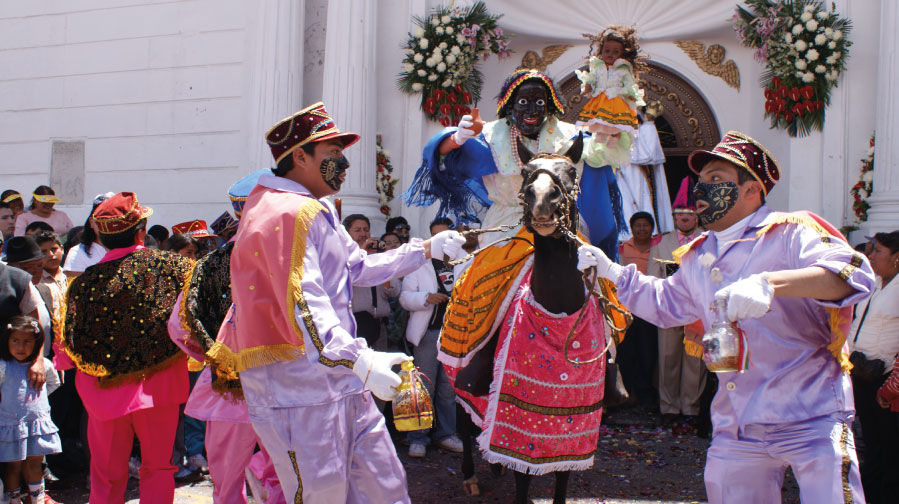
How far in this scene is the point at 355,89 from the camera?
944 cm

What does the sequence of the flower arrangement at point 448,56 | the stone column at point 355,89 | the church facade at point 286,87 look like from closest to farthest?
the church facade at point 286,87, the stone column at point 355,89, the flower arrangement at point 448,56

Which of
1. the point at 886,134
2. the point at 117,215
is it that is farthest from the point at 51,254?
the point at 886,134

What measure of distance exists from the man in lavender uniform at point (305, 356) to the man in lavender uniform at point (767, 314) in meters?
1.15

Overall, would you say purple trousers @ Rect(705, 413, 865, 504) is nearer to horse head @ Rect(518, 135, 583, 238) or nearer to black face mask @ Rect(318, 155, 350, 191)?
horse head @ Rect(518, 135, 583, 238)

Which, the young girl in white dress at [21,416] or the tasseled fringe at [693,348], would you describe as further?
the young girl in white dress at [21,416]

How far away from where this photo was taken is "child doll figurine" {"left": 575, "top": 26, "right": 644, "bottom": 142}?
5.09 m

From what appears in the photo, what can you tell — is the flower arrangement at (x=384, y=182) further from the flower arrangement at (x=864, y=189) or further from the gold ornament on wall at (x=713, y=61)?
the flower arrangement at (x=864, y=189)

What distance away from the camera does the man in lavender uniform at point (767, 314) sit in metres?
2.94

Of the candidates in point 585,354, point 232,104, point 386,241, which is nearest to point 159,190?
point 232,104

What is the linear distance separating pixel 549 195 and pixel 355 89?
5.92 metres

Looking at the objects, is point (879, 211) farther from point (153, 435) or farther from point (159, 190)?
point (159, 190)

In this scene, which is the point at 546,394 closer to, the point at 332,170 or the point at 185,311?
the point at 332,170

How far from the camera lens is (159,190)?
423 inches

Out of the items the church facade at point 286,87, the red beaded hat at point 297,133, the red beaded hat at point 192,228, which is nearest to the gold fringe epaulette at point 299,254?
the red beaded hat at point 297,133
